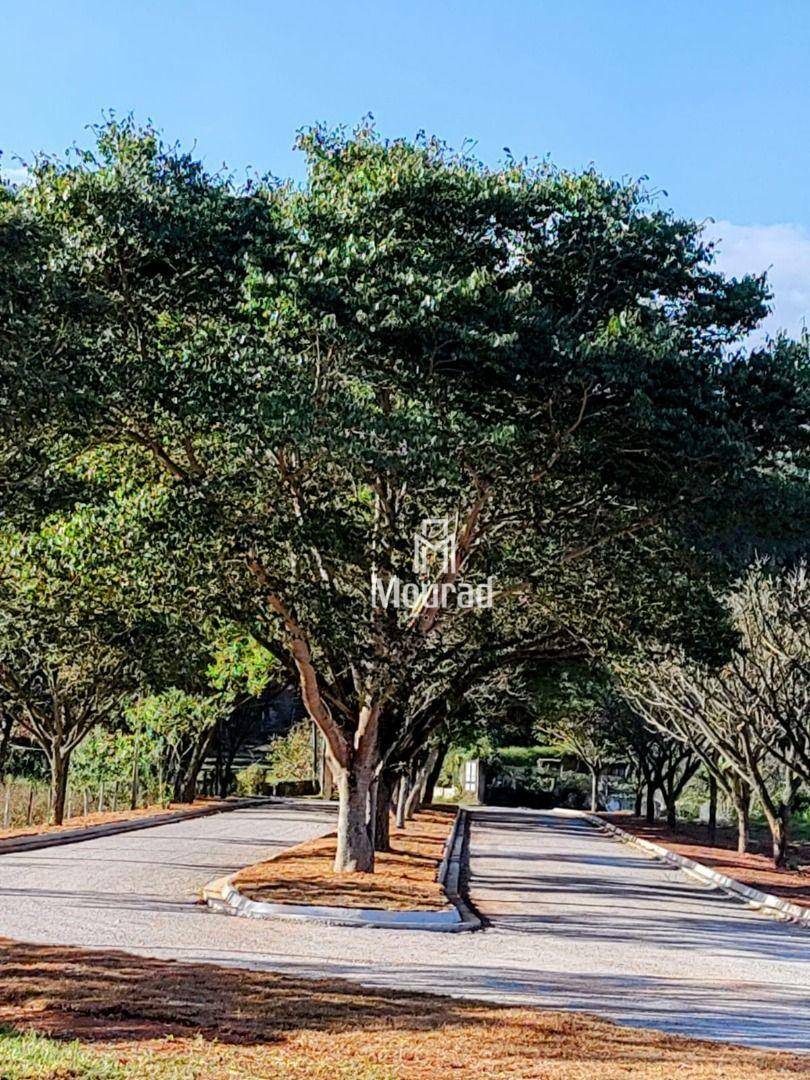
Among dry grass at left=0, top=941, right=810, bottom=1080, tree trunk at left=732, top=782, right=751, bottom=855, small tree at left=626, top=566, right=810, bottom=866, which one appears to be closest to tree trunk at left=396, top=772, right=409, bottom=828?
small tree at left=626, top=566, right=810, bottom=866

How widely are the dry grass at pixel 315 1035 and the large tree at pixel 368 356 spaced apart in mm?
5184

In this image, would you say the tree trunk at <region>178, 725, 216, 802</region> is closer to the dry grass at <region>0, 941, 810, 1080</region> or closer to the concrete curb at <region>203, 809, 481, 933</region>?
the concrete curb at <region>203, 809, 481, 933</region>

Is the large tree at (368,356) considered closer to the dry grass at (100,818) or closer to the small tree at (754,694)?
the small tree at (754,694)

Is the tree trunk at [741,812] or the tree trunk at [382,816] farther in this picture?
the tree trunk at [741,812]

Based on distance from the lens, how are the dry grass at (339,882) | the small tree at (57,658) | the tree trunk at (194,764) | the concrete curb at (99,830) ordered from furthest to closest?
the tree trunk at (194,764), the concrete curb at (99,830), the small tree at (57,658), the dry grass at (339,882)

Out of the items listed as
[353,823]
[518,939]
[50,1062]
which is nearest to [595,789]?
[353,823]

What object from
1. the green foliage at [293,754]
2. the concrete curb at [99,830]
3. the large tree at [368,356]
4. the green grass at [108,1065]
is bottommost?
the concrete curb at [99,830]

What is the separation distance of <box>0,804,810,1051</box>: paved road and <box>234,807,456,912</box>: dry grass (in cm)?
96

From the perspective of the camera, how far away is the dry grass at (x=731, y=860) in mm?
26672

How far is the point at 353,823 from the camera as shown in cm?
2116

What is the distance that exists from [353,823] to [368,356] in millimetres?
8785

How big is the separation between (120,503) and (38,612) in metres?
5.92

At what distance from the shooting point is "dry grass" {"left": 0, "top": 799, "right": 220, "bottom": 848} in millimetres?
29731

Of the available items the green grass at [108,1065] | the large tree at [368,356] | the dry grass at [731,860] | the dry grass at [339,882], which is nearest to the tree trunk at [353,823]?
the dry grass at [339,882]
